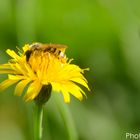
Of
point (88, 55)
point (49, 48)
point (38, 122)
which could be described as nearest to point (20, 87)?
point (38, 122)

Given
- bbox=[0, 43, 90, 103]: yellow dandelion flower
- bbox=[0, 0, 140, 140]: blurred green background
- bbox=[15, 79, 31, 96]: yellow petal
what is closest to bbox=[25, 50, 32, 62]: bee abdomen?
bbox=[0, 43, 90, 103]: yellow dandelion flower

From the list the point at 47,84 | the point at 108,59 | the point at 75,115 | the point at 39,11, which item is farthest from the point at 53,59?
the point at 39,11

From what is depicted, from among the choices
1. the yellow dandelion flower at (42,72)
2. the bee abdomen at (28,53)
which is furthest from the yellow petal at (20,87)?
the bee abdomen at (28,53)

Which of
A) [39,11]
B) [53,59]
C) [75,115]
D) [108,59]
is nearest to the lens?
[53,59]

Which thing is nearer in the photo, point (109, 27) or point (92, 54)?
point (92, 54)

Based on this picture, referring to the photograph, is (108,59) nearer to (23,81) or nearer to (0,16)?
(0,16)

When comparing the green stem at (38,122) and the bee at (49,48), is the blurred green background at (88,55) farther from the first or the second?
the green stem at (38,122)
